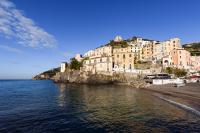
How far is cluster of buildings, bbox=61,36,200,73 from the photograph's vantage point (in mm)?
130875

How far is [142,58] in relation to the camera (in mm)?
155625

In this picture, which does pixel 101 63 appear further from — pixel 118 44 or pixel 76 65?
pixel 118 44

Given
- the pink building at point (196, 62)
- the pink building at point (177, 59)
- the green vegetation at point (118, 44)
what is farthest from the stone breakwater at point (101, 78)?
the pink building at point (196, 62)

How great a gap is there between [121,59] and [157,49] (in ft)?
83.5

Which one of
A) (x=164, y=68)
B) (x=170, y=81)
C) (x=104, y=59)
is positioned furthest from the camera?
(x=104, y=59)

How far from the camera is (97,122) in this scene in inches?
1205

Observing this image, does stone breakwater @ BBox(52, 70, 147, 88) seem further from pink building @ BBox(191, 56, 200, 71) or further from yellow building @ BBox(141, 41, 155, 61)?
pink building @ BBox(191, 56, 200, 71)

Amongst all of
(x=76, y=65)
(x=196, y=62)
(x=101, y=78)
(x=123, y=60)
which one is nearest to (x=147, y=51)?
(x=123, y=60)

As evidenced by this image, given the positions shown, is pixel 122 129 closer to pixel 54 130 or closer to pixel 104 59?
pixel 54 130

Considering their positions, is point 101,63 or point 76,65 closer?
point 101,63

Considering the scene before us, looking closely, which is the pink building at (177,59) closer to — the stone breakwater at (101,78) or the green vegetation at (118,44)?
the stone breakwater at (101,78)

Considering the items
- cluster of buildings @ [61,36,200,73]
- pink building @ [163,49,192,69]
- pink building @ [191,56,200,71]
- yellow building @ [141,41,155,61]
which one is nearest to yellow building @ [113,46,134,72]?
cluster of buildings @ [61,36,200,73]

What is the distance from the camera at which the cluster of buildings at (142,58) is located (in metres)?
131

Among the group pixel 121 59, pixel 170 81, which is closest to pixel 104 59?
pixel 121 59
